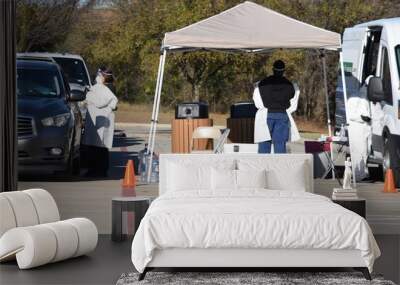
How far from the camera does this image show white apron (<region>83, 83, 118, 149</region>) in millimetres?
16547

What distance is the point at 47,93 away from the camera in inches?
616

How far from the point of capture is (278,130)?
13492 mm

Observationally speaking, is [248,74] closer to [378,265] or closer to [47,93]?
[47,93]

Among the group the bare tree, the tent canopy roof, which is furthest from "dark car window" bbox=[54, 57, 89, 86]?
the bare tree

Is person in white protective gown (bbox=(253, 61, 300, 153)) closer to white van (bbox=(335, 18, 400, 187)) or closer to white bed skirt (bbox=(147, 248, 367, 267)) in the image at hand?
white van (bbox=(335, 18, 400, 187))

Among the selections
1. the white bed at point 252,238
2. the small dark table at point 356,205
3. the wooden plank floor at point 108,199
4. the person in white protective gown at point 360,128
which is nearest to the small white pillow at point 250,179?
the small dark table at point 356,205

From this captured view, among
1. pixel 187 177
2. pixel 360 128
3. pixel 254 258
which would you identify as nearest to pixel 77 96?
pixel 360 128

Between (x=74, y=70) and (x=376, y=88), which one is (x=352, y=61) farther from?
(x=74, y=70)

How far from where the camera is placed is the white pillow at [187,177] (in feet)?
32.3

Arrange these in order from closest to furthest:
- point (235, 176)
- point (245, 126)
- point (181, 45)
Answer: point (235, 176)
point (181, 45)
point (245, 126)

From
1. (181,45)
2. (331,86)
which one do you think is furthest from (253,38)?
(331,86)

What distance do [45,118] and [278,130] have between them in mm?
3348

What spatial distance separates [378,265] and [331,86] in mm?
15246

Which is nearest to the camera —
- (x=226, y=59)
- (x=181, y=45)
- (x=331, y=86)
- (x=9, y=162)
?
(x=9, y=162)
